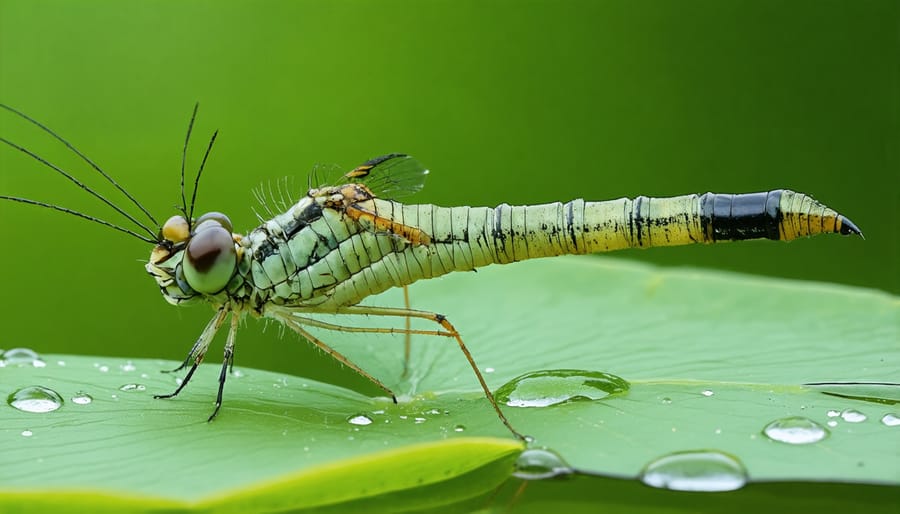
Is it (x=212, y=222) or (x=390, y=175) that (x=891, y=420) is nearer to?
(x=390, y=175)

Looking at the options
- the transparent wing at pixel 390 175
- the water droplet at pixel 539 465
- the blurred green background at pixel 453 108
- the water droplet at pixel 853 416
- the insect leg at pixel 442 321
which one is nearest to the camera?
the water droplet at pixel 539 465

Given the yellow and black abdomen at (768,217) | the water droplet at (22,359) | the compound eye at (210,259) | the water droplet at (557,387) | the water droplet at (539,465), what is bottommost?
the water droplet at (539,465)

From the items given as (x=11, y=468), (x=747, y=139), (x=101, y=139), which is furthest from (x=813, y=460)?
(x=101, y=139)

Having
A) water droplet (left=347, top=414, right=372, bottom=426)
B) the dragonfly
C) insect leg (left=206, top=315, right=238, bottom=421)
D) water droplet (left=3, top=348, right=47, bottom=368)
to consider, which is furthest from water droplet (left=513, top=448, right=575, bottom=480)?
water droplet (left=3, top=348, right=47, bottom=368)

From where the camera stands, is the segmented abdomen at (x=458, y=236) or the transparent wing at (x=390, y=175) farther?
the transparent wing at (x=390, y=175)

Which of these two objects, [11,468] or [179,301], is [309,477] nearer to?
[11,468]

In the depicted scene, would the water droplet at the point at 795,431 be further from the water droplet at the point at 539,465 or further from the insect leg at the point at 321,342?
the insect leg at the point at 321,342

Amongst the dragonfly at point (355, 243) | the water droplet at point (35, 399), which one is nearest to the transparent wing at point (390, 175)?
the dragonfly at point (355, 243)
